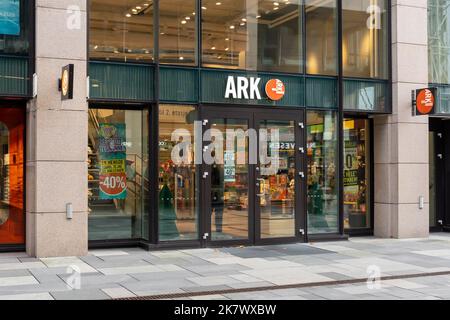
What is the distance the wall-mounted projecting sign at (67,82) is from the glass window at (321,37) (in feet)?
19.0

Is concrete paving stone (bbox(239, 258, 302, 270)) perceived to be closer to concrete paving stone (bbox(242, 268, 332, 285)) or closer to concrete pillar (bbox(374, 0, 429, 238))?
concrete paving stone (bbox(242, 268, 332, 285))

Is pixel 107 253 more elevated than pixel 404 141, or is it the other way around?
pixel 404 141

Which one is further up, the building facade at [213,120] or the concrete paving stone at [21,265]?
the building facade at [213,120]

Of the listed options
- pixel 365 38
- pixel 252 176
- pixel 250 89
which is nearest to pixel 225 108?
pixel 250 89

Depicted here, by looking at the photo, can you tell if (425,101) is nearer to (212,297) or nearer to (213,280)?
(213,280)

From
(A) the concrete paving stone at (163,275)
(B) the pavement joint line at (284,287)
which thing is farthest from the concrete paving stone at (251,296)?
(A) the concrete paving stone at (163,275)

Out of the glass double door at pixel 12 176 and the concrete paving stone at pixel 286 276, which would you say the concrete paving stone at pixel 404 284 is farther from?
the glass double door at pixel 12 176

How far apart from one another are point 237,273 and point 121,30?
232 inches

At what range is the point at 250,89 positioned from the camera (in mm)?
14039

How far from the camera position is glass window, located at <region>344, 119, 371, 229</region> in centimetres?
1609

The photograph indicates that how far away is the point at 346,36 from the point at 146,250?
23.3 feet

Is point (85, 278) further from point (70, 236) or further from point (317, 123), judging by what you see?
point (317, 123)

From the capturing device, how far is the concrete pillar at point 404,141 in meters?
15.5

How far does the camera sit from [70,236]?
12328 millimetres
